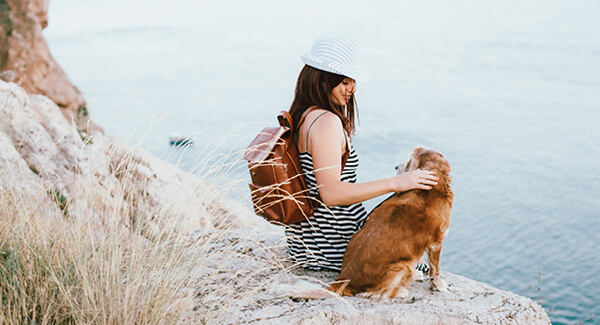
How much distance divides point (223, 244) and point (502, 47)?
20100mm

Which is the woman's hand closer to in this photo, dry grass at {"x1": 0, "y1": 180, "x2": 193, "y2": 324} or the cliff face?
dry grass at {"x1": 0, "y1": 180, "x2": 193, "y2": 324}

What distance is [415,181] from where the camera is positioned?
2.94 metres

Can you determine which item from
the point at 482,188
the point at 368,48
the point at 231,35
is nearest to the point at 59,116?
the point at 482,188

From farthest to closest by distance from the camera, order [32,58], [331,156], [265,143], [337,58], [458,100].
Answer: [458,100] < [32,58] < [337,58] < [331,156] < [265,143]

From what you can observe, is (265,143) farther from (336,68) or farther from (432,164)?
(432,164)

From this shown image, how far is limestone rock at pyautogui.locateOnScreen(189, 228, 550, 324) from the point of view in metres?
2.65

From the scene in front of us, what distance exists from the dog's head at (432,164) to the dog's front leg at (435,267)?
0.34 meters

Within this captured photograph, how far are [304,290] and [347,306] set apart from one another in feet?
0.82

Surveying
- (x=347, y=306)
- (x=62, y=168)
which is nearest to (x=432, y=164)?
(x=347, y=306)

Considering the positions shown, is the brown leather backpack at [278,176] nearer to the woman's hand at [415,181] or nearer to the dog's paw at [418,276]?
the woman's hand at [415,181]

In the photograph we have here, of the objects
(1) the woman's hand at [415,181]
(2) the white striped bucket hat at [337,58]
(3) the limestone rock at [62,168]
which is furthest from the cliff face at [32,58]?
(1) the woman's hand at [415,181]

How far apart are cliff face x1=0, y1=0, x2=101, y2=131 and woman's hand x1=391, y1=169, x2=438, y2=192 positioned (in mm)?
4995

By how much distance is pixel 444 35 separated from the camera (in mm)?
23578

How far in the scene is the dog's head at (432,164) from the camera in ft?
9.81
